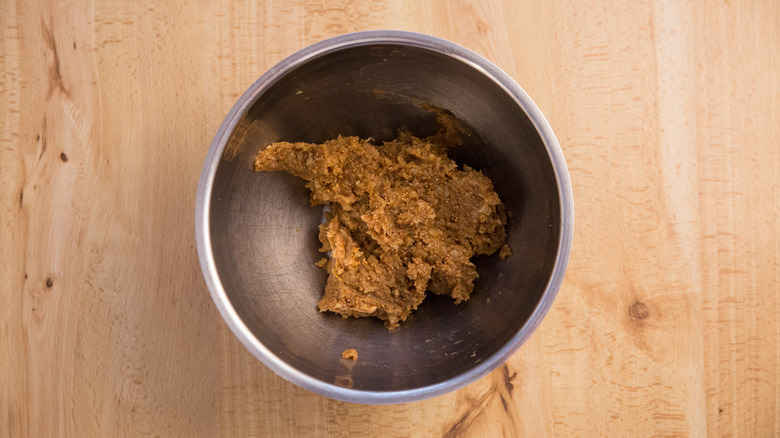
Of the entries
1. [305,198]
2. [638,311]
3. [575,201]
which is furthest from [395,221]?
[638,311]

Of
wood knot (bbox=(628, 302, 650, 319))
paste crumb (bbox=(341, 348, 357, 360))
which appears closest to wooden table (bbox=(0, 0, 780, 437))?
wood knot (bbox=(628, 302, 650, 319))

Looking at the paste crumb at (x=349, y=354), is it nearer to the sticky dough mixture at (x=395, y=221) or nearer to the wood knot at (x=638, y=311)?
the sticky dough mixture at (x=395, y=221)

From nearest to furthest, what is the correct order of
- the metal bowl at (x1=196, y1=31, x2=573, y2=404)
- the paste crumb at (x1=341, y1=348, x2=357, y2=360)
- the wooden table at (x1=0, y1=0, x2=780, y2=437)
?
the metal bowl at (x1=196, y1=31, x2=573, y2=404) → the paste crumb at (x1=341, y1=348, x2=357, y2=360) → the wooden table at (x1=0, y1=0, x2=780, y2=437)

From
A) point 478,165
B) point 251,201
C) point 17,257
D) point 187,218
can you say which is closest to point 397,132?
point 478,165

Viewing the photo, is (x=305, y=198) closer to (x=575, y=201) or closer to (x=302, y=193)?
(x=302, y=193)

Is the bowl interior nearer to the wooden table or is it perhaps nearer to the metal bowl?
the metal bowl

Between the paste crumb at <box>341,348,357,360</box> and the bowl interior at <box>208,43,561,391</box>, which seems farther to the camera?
the paste crumb at <box>341,348,357,360</box>

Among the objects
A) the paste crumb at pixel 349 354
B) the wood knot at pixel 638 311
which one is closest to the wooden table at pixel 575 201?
the wood knot at pixel 638 311

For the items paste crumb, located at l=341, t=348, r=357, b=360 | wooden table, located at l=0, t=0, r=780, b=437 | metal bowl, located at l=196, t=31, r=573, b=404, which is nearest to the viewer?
metal bowl, located at l=196, t=31, r=573, b=404
